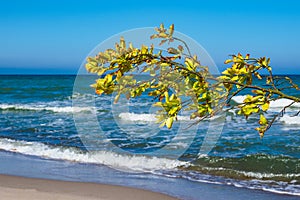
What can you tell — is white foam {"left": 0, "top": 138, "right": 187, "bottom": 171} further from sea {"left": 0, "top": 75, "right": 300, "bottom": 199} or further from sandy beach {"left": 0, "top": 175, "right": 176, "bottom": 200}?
sandy beach {"left": 0, "top": 175, "right": 176, "bottom": 200}

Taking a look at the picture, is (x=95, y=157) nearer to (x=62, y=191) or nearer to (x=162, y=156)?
(x=162, y=156)

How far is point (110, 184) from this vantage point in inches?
242

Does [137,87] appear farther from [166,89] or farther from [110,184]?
[110,184]

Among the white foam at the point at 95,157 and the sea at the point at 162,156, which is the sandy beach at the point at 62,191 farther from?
the white foam at the point at 95,157

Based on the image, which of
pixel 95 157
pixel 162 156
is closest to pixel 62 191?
pixel 95 157

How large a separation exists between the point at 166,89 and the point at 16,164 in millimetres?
6527

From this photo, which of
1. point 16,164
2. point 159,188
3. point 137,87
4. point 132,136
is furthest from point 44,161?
point 137,87

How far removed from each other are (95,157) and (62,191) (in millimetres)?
3090

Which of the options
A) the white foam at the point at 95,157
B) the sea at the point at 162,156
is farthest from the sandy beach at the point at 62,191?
the white foam at the point at 95,157

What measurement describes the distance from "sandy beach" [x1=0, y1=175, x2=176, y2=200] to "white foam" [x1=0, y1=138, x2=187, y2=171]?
172 cm

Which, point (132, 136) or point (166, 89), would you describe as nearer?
point (166, 89)

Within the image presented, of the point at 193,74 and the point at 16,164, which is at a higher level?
the point at 193,74

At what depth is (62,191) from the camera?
5527 millimetres

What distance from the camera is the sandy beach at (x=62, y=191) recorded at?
524 centimetres
